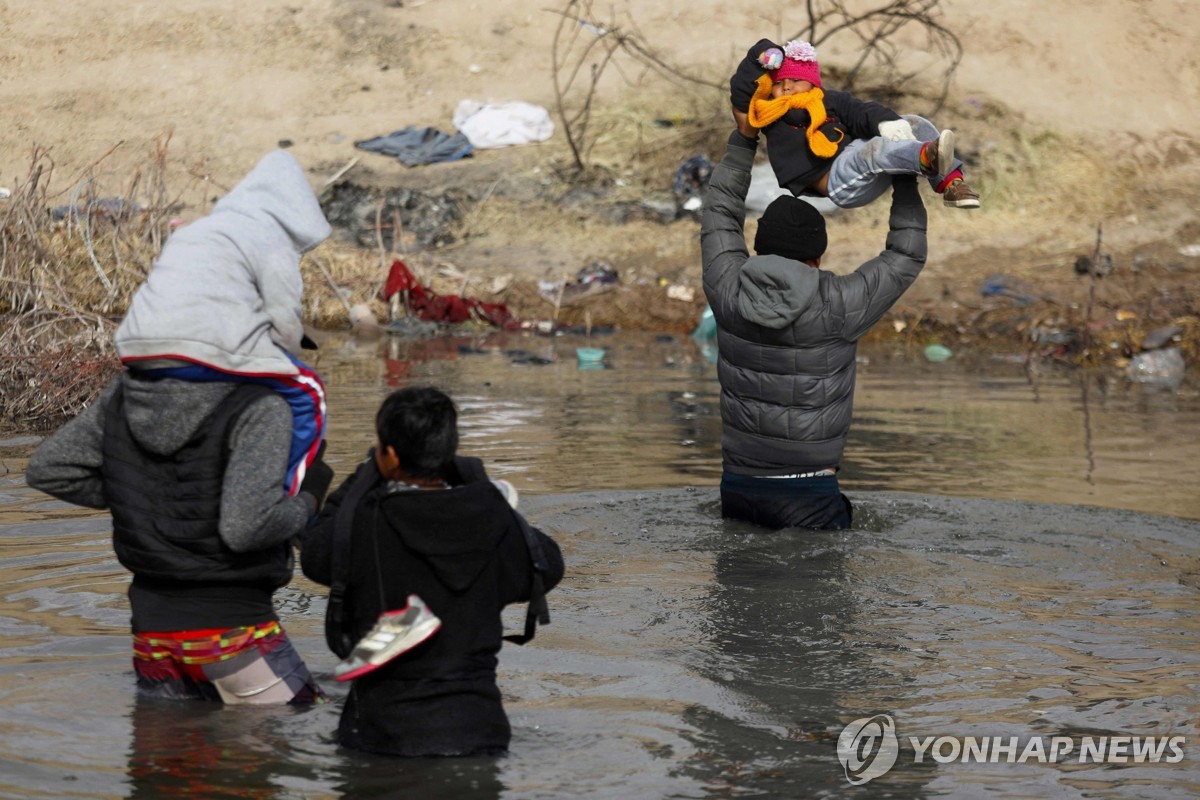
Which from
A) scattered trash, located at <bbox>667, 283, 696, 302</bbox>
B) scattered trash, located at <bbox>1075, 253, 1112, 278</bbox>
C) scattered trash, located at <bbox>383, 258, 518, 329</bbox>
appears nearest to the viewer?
scattered trash, located at <bbox>1075, 253, 1112, 278</bbox>

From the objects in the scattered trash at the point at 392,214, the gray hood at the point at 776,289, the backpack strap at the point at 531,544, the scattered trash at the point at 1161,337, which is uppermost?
the gray hood at the point at 776,289

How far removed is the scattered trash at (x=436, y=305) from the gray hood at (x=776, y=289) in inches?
467

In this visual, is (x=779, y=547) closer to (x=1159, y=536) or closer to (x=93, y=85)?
(x=1159, y=536)

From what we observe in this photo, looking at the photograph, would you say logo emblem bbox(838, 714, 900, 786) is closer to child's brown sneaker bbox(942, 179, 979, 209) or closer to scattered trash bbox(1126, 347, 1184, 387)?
child's brown sneaker bbox(942, 179, 979, 209)

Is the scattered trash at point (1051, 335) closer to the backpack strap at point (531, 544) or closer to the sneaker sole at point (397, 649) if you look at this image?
the backpack strap at point (531, 544)

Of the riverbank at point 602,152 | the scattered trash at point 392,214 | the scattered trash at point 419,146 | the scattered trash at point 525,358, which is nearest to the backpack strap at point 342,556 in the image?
the riverbank at point 602,152

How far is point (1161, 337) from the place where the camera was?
16.3 meters

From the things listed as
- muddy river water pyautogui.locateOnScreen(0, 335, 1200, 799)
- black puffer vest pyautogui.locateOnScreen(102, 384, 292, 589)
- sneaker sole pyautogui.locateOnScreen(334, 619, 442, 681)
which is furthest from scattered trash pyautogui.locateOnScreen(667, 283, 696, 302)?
sneaker sole pyautogui.locateOnScreen(334, 619, 442, 681)

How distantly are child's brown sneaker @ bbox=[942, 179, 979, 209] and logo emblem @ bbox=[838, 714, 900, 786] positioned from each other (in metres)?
2.23

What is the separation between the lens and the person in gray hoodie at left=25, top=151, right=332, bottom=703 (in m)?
4.25

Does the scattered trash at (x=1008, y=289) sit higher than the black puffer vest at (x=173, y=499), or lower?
lower

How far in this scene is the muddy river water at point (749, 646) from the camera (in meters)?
4.50

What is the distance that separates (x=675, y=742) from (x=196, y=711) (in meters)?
1.45

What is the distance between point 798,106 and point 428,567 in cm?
386
